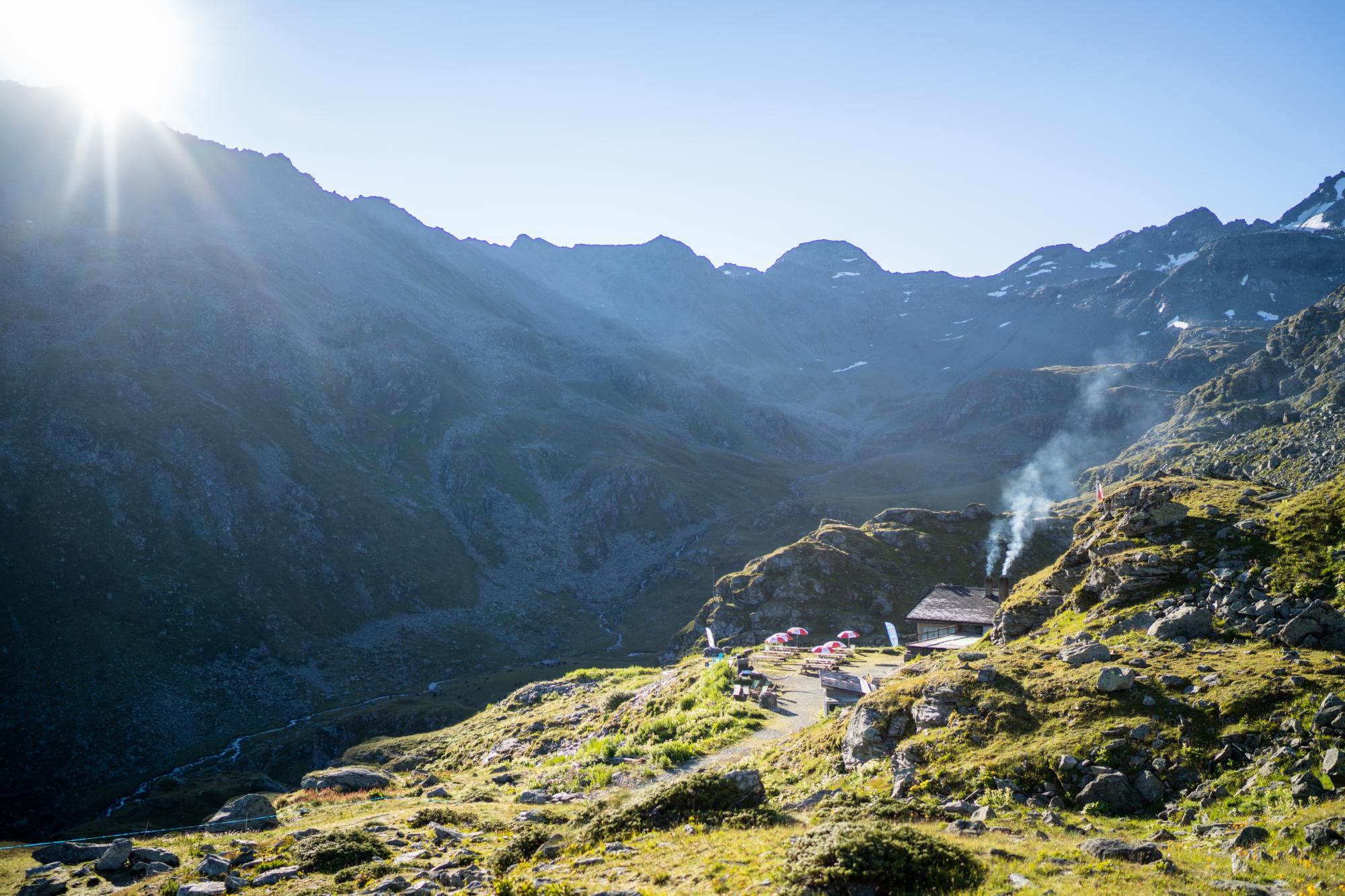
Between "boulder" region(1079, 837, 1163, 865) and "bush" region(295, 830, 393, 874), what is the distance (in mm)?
16798

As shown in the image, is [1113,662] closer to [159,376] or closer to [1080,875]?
[1080,875]

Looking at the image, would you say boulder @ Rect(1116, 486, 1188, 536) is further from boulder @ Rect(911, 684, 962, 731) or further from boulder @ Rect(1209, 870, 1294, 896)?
boulder @ Rect(1209, 870, 1294, 896)

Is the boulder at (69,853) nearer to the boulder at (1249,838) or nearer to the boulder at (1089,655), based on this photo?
the boulder at (1249,838)

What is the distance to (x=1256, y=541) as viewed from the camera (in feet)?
84.6

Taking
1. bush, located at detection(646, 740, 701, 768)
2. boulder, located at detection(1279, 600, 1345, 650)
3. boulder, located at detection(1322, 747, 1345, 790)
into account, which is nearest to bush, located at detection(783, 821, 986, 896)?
boulder, located at detection(1322, 747, 1345, 790)

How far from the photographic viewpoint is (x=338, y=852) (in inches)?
730

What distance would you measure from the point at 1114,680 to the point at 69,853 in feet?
101

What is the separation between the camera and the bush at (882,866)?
12531 millimetres

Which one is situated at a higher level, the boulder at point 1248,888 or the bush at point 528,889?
the boulder at point 1248,888

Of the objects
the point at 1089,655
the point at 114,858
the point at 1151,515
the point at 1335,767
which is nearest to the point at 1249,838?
the point at 1335,767

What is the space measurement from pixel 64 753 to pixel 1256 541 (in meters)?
114

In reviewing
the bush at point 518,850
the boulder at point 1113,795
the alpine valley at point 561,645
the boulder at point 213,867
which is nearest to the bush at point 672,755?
the alpine valley at point 561,645

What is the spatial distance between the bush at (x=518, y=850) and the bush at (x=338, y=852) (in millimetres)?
3226

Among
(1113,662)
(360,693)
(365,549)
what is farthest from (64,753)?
(1113,662)
